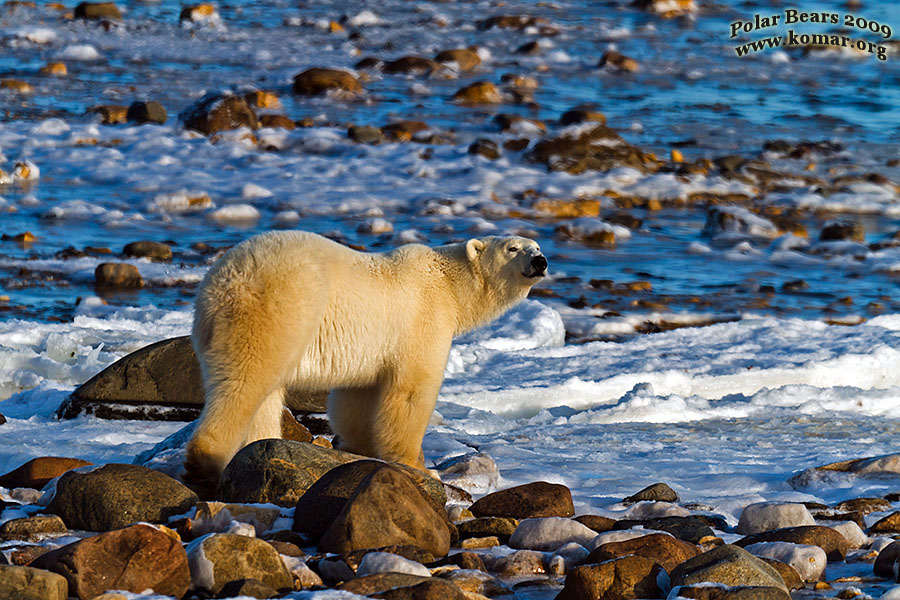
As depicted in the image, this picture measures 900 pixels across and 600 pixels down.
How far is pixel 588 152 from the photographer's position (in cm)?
1711

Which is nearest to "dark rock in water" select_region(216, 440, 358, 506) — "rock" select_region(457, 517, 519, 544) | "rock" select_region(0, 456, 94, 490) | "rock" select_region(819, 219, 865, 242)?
"rock" select_region(457, 517, 519, 544)

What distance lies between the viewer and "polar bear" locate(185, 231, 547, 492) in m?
4.95

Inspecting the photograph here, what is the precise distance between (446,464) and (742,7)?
3029cm

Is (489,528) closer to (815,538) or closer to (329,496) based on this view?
(329,496)

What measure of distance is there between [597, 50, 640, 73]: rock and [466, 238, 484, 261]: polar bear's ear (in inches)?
762

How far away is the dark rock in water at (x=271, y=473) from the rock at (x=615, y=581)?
4.11 feet

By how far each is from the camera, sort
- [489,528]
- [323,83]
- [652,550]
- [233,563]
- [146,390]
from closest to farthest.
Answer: [233,563] → [652,550] → [489,528] → [146,390] → [323,83]

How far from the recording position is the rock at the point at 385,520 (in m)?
4.15

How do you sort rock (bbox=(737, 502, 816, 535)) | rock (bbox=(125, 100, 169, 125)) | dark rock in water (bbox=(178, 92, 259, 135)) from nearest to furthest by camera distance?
1. rock (bbox=(737, 502, 816, 535))
2. dark rock in water (bbox=(178, 92, 259, 135))
3. rock (bbox=(125, 100, 169, 125))

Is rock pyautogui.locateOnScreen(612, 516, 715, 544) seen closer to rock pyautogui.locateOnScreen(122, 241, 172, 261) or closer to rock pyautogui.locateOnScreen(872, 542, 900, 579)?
rock pyautogui.locateOnScreen(872, 542, 900, 579)

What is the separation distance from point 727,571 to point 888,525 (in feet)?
4.61

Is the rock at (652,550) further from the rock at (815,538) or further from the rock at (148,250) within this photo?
the rock at (148,250)

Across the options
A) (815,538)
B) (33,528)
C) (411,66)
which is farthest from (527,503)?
(411,66)

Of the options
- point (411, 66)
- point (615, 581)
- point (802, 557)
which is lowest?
point (802, 557)
